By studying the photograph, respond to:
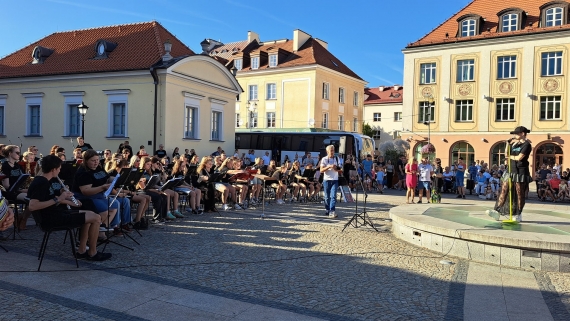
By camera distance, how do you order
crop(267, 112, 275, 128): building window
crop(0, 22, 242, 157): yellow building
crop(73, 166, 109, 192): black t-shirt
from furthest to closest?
crop(267, 112, 275, 128): building window → crop(0, 22, 242, 157): yellow building → crop(73, 166, 109, 192): black t-shirt

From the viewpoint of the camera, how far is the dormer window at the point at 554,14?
3120cm

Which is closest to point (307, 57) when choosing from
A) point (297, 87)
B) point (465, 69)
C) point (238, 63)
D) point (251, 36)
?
point (297, 87)

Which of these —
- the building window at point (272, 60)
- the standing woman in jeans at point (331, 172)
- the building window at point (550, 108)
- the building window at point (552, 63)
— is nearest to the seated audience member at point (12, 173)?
the standing woman in jeans at point (331, 172)

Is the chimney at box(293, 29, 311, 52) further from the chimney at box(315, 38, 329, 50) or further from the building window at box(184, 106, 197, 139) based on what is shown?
the building window at box(184, 106, 197, 139)

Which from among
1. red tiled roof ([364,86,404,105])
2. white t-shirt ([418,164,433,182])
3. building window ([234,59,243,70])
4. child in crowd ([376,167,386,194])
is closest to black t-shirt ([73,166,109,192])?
white t-shirt ([418,164,433,182])

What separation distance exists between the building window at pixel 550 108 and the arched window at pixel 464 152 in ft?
17.1

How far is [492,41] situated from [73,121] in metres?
28.1

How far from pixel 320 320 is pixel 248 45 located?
164 feet

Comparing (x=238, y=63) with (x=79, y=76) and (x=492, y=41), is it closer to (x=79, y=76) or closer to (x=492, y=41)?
(x=492, y=41)

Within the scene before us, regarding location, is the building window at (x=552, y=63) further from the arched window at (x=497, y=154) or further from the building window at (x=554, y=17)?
the arched window at (x=497, y=154)

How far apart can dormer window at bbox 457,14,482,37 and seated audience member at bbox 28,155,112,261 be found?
112 feet

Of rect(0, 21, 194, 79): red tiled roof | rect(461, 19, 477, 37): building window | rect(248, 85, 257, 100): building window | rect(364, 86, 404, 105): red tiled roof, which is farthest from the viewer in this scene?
rect(364, 86, 404, 105): red tiled roof

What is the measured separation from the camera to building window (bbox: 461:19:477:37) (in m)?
34.6

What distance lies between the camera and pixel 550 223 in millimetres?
9648
